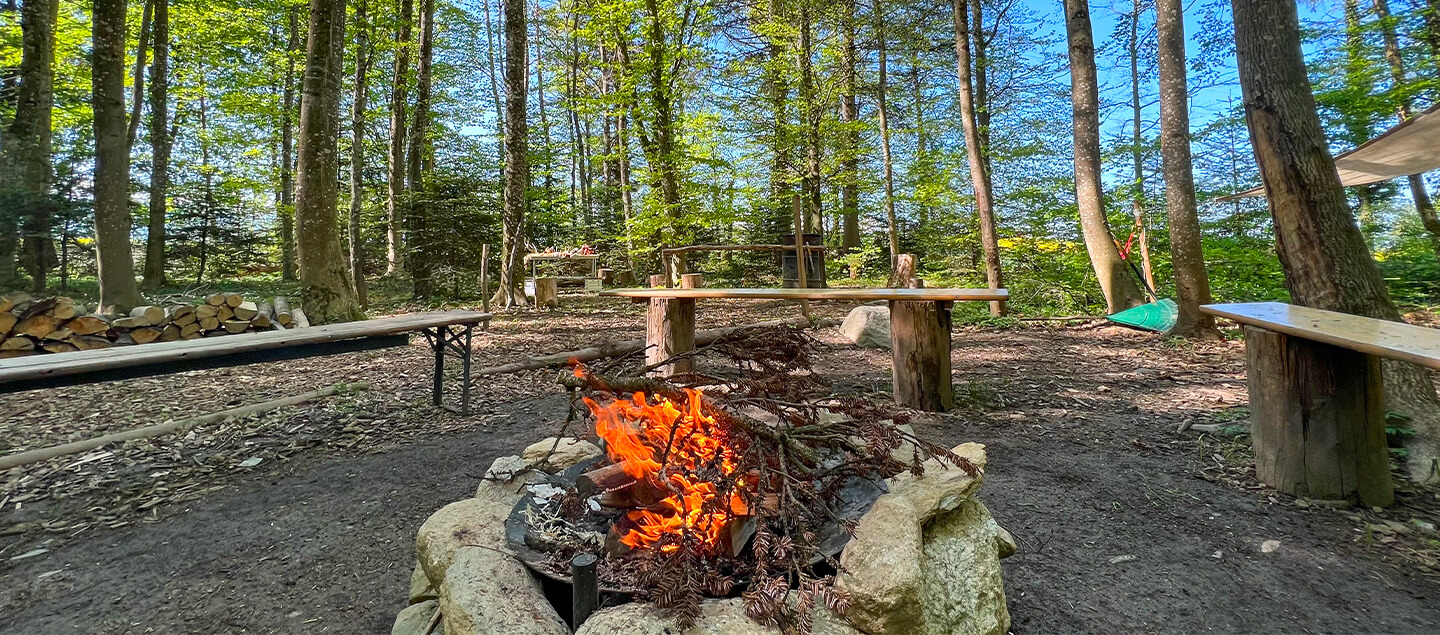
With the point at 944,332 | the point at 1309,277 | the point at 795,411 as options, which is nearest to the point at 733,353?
the point at 795,411

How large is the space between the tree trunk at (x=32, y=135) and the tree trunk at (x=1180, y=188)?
42.3ft

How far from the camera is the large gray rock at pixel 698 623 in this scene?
126cm

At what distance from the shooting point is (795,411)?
1978mm

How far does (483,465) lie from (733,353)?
6.21 ft

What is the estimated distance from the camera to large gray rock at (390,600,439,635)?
5.30 feet

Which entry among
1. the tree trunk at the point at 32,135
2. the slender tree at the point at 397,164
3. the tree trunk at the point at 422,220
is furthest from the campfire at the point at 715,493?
the slender tree at the point at 397,164

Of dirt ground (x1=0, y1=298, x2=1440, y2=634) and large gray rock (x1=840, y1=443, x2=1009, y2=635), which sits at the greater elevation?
large gray rock (x1=840, y1=443, x2=1009, y2=635)

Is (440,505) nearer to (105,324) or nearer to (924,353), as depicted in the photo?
(924,353)

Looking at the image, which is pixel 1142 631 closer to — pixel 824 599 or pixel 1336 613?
pixel 1336 613

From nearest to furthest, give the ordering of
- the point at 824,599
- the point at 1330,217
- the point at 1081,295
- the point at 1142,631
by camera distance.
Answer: the point at 824,599 → the point at 1142,631 → the point at 1330,217 → the point at 1081,295

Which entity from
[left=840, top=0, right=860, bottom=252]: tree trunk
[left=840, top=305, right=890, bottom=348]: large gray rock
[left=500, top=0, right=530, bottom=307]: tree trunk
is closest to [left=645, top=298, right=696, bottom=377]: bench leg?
[left=840, top=305, right=890, bottom=348]: large gray rock

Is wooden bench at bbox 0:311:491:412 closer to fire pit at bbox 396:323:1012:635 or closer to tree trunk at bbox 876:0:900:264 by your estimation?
fire pit at bbox 396:323:1012:635

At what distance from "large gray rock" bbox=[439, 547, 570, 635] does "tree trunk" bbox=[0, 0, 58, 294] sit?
995 centimetres

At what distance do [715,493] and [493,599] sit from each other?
587 mm
